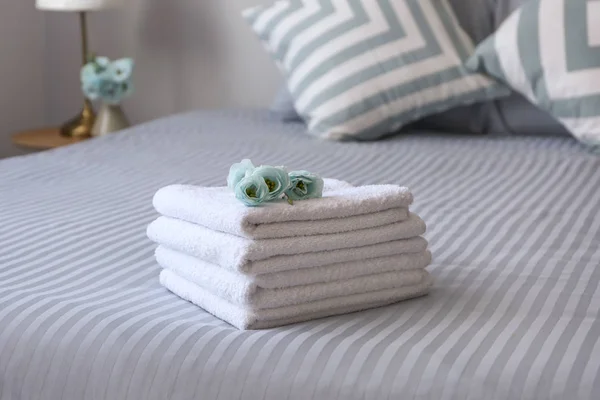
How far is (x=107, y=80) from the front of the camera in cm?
277

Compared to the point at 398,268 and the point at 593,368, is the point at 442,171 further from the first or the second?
the point at 593,368

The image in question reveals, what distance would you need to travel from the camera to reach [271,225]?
1050mm

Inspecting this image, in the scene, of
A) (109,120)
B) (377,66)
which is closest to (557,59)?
(377,66)

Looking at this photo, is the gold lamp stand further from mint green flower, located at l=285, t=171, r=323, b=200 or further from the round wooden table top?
mint green flower, located at l=285, t=171, r=323, b=200

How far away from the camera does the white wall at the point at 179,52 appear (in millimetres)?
2986

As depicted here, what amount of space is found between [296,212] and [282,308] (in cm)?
10

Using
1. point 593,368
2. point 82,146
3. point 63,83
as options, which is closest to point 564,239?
point 593,368

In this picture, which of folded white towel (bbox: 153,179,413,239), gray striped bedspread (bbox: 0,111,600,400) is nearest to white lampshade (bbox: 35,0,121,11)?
gray striped bedspread (bbox: 0,111,600,400)

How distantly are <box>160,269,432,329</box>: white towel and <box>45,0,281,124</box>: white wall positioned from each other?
1.87 meters

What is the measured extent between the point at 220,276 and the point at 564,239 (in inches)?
23.0

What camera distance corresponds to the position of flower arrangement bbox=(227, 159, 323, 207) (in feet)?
3.46

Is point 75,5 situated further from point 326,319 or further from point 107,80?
point 326,319

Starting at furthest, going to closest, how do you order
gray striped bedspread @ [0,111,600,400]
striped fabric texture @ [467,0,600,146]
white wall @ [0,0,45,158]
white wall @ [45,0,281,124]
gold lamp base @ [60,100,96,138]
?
white wall @ [0,0,45,158]
white wall @ [45,0,281,124]
gold lamp base @ [60,100,96,138]
striped fabric texture @ [467,0,600,146]
gray striped bedspread @ [0,111,600,400]

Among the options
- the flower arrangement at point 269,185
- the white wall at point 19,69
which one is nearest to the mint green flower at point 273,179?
the flower arrangement at point 269,185
